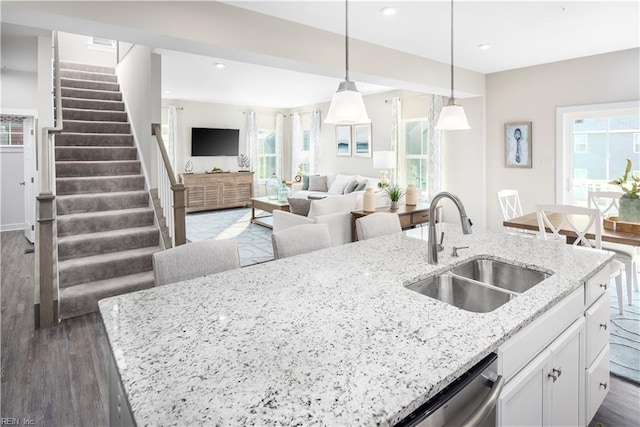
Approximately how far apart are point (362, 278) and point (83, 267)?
3213 mm

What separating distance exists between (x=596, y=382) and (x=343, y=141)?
24.8ft

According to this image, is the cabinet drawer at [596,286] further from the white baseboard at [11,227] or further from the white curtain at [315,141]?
the white baseboard at [11,227]

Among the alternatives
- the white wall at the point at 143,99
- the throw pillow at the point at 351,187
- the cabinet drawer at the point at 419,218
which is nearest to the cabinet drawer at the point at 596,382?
the cabinet drawer at the point at 419,218

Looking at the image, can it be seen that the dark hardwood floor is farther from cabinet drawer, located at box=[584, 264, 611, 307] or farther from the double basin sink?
the double basin sink

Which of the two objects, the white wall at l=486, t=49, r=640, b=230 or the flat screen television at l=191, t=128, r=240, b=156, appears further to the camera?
the flat screen television at l=191, t=128, r=240, b=156

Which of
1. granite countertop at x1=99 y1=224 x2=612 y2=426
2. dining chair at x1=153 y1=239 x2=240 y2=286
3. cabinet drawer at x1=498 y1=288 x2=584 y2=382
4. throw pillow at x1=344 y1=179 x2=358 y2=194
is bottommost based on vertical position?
cabinet drawer at x1=498 y1=288 x2=584 y2=382

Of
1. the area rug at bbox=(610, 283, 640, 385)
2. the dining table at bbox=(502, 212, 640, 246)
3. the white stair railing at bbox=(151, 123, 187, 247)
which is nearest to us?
the area rug at bbox=(610, 283, 640, 385)

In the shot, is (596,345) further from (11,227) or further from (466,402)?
(11,227)

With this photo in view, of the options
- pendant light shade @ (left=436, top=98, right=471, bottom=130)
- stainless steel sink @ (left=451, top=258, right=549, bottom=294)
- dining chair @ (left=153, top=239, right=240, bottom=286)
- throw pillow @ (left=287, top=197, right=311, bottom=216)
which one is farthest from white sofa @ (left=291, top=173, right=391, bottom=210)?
dining chair @ (left=153, top=239, right=240, bottom=286)

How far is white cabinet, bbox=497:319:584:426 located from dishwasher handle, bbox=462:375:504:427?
136 millimetres

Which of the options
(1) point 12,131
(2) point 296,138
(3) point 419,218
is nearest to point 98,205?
(1) point 12,131

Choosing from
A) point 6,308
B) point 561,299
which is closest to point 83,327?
point 6,308

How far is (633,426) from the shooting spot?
1.97m

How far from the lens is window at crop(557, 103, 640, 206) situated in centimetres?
456
